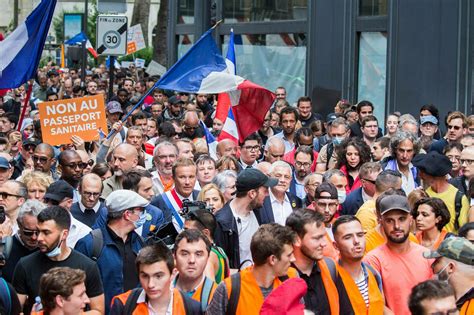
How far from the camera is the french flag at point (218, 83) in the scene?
1476 cm

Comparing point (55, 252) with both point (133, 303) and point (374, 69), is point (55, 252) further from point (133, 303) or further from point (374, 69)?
point (374, 69)

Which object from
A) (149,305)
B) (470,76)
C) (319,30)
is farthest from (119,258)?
(319,30)

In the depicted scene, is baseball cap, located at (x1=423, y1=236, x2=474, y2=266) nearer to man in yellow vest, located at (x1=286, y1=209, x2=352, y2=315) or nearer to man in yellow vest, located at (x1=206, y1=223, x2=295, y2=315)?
man in yellow vest, located at (x1=286, y1=209, x2=352, y2=315)

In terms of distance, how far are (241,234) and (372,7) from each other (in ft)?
46.1

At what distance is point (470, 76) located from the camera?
20281mm

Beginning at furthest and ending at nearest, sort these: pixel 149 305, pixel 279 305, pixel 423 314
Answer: pixel 149 305, pixel 279 305, pixel 423 314

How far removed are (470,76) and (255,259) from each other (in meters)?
13.9

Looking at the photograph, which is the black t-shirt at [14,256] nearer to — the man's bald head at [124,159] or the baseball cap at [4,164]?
the baseball cap at [4,164]

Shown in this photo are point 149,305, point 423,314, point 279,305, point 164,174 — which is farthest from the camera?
point 164,174

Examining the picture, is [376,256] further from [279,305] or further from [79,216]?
[79,216]

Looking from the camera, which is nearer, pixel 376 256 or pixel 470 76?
pixel 376 256

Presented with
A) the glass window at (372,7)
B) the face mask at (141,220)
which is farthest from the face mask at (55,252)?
the glass window at (372,7)

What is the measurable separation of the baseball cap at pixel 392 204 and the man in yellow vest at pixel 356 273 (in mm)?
513

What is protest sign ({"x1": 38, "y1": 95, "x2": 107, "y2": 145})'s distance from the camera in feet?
47.8
